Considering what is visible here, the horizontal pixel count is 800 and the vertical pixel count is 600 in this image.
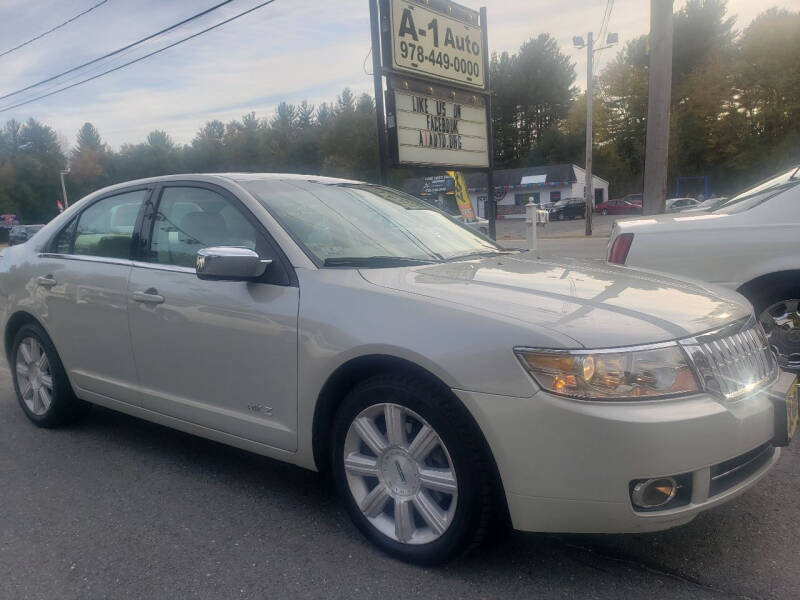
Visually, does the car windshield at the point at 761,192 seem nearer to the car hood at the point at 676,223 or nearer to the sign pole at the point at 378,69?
the car hood at the point at 676,223

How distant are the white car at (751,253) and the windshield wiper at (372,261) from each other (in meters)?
2.26

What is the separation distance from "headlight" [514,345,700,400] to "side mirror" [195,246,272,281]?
4.34 feet

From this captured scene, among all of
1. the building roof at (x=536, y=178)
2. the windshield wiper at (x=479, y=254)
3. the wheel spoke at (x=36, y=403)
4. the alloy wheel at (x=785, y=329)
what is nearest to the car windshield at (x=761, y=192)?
the alloy wheel at (x=785, y=329)

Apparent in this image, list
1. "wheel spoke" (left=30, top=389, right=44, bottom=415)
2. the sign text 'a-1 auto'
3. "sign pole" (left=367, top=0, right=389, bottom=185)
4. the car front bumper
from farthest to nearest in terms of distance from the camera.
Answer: the sign text 'a-1 auto', "sign pole" (left=367, top=0, right=389, bottom=185), "wheel spoke" (left=30, top=389, right=44, bottom=415), the car front bumper

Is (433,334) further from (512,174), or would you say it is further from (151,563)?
(512,174)

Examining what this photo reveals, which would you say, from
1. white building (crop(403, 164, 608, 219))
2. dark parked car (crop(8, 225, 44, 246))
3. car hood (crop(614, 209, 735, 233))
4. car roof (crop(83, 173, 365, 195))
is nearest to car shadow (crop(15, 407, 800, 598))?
car roof (crop(83, 173, 365, 195))

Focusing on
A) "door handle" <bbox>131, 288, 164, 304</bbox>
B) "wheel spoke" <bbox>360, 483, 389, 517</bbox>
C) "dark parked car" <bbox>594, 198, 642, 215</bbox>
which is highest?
"door handle" <bbox>131, 288, 164, 304</bbox>

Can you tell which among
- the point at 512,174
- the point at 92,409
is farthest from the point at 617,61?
the point at 92,409

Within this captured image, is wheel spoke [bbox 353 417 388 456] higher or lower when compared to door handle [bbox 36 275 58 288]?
lower

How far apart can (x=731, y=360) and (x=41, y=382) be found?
13.5 feet

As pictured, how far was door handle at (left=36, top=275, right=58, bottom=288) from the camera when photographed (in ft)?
14.2

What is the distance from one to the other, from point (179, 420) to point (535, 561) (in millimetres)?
1916

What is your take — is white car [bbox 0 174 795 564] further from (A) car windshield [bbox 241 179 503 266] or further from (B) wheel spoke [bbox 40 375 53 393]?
(B) wheel spoke [bbox 40 375 53 393]

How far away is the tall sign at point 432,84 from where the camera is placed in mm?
8477
